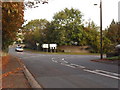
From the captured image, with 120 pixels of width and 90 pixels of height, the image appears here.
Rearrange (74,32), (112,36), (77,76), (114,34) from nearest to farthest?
1. (77,76)
2. (114,34)
3. (112,36)
4. (74,32)

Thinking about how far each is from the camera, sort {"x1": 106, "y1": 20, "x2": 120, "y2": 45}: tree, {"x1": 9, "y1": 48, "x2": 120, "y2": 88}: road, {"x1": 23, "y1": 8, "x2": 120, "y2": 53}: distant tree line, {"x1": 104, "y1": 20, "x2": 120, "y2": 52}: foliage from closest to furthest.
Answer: {"x1": 9, "y1": 48, "x2": 120, "y2": 88}: road → {"x1": 104, "y1": 20, "x2": 120, "y2": 52}: foliage → {"x1": 106, "y1": 20, "x2": 120, "y2": 45}: tree → {"x1": 23, "y1": 8, "x2": 120, "y2": 53}: distant tree line

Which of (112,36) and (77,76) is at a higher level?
(112,36)

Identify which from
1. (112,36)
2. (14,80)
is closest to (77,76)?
(14,80)

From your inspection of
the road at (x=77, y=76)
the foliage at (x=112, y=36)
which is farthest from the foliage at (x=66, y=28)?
the road at (x=77, y=76)

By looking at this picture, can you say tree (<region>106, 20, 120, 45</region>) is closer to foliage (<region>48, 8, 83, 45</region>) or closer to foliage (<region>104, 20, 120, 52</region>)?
foliage (<region>104, 20, 120, 52</region>)

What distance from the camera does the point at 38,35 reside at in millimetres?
83562

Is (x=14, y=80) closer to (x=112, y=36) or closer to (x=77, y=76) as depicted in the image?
(x=77, y=76)

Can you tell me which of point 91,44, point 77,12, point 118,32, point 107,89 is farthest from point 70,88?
point 77,12

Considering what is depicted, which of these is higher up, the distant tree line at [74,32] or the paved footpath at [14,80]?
the distant tree line at [74,32]

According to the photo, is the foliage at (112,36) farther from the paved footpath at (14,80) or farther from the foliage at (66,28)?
the paved footpath at (14,80)

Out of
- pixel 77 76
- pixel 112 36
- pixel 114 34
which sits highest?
pixel 114 34

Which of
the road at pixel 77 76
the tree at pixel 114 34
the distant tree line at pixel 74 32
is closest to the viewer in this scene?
the road at pixel 77 76

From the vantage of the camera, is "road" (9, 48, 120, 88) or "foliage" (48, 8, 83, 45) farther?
"foliage" (48, 8, 83, 45)

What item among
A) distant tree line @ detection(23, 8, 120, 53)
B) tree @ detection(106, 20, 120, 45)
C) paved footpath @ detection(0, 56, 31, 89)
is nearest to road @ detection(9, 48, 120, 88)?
paved footpath @ detection(0, 56, 31, 89)
